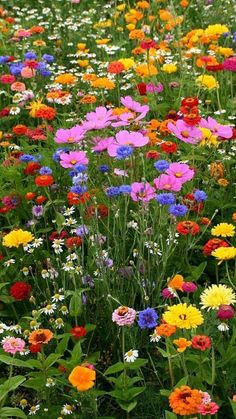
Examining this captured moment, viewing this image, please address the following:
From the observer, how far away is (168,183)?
7.45 ft

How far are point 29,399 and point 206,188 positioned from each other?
3.40ft

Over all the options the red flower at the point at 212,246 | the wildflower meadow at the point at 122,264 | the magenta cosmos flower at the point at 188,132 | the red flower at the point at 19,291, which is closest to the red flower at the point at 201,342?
the wildflower meadow at the point at 122,264

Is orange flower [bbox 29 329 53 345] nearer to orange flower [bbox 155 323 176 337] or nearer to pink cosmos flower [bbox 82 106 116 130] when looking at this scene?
orange flower [bbox 155 323 176 337]

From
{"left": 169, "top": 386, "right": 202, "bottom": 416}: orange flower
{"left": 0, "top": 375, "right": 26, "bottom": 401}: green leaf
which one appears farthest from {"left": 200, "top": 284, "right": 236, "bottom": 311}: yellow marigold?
{"left": 0, "top": 375, "right": 26, "bottom": 401}: green leaf

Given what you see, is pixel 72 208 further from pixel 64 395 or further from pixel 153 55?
pixel 153 55

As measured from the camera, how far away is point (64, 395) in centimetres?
186

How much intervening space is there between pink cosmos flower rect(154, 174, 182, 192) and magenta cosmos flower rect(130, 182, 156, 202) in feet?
0.14

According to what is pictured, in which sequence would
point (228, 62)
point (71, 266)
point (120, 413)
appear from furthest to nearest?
point (228, 62) → point (71, 266) → point (120, 413)

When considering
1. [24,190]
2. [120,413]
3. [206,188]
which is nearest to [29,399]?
[120,413]

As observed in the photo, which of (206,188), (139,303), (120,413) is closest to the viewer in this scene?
(120,413)

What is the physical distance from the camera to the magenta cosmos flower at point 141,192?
2190mm

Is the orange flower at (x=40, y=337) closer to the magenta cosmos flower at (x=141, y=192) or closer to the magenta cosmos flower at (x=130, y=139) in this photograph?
the magenta cosmos flower at (x=141, y=192)

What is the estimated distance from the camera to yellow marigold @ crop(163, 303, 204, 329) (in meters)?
1.72

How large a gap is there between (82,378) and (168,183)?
0.80m
